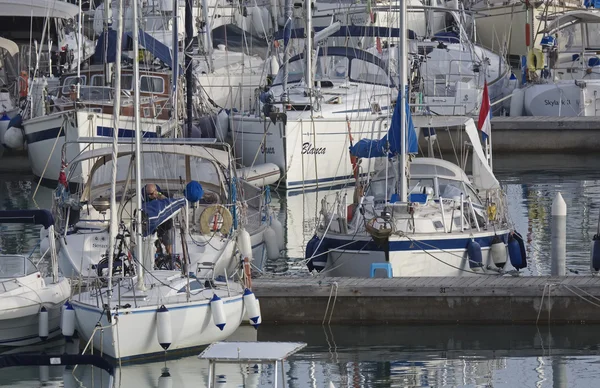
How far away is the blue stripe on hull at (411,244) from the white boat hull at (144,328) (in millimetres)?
3676

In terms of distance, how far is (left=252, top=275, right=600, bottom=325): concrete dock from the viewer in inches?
731

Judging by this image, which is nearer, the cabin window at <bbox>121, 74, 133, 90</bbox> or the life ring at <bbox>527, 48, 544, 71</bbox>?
the cabin window at <bbox>121, 74, 133, 90</bbox>

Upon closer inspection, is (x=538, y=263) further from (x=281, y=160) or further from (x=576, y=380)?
(x=281, y=160)

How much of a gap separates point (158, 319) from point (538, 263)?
885cm

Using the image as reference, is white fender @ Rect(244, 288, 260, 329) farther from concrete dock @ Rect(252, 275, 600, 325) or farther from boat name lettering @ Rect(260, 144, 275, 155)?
boat name lettering @ Rect(260, 144, 275, 155)

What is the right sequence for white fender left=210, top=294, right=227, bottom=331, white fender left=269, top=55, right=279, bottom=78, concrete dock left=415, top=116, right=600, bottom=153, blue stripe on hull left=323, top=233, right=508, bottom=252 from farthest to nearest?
white fender left=269, top=55, right=279, bottom=78
concrete dock left=415, top=116, right=600, bottom=153
blue stripe on hull left=323, top=233, right=508, bottom=252
white fender left=210, top=294, right=227, bottom=331

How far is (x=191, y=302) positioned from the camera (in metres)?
16.8

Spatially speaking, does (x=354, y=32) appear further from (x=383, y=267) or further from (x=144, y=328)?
(x=144, y=328)

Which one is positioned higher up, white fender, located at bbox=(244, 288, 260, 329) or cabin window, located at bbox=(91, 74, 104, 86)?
cabin window, located at bbox=(91, 74, 104, 86)

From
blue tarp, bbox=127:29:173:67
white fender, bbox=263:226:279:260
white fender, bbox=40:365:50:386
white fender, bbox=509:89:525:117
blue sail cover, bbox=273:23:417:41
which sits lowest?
white fender, bbox=40:365:50:386

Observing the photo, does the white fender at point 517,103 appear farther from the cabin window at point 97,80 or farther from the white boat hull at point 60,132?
the white boat hull at point 60,132

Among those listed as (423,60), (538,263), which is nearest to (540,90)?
(423,60)

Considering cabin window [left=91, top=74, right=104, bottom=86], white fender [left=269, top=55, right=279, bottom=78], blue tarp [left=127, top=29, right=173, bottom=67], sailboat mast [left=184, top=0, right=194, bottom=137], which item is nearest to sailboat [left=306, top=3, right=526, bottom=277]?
sailboat mast [left=184, top=0, right=194, bottom=137]

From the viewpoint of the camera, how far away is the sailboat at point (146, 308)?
1648cm
